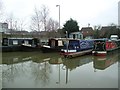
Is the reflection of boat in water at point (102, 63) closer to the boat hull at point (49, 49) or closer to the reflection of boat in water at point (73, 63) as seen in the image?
the reflection of boat in water at point (73, 63)

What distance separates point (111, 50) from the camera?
23078mm

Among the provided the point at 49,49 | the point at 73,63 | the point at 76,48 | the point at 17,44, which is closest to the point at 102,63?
the point at 73,63

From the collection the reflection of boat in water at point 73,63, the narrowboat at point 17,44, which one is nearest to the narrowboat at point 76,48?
the reflection of boat in water at point 73,63

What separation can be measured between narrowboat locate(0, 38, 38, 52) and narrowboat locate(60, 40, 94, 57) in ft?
23.5

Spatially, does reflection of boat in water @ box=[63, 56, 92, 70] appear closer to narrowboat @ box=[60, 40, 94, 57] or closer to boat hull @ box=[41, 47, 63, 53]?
narrowboat @ box=[60, 40, 94, 57]

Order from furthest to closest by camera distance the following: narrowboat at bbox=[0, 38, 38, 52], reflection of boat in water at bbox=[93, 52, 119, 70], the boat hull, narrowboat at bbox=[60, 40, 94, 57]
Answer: narrowboat at bbox=[0, 38, 38, 52], the boat hull, narrowboat at bbox=[60, 40, 94, 57], reflection of boat in water at bbox=[93, 52, 119, 70]

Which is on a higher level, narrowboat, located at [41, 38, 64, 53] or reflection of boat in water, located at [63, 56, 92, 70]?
narrowboat, located at [41, 38, 64, 53]

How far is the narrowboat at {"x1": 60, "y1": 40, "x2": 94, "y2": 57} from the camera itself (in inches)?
739

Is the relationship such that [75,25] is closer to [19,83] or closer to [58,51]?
[58,51]

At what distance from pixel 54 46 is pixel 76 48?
18.5ft

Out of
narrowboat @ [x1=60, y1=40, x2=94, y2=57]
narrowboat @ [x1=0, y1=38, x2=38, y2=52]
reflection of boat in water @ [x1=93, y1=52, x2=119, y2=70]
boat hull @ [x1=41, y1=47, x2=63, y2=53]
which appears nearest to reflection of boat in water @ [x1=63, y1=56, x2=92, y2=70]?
reflection of boat in water @ [x1=93, y1=52, x2=119, y2=70]

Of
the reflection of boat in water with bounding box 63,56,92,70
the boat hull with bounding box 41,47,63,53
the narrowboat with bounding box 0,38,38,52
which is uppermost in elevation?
the narrowboat with bounding box 0,38,38,52

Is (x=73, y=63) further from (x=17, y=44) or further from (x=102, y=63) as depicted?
(x=17, y=44)

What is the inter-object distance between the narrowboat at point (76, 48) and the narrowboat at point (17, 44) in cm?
716
